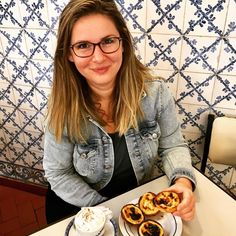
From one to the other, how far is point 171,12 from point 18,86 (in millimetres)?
1019

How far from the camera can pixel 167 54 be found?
1396 mm

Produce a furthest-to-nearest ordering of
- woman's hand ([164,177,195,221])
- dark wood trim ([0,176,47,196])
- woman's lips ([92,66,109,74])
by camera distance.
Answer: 1. dark wood trim ([0,176,47,196])
2. woman's lips ([92,66,109,74])
3. woman's hand ([164,177,195,221])

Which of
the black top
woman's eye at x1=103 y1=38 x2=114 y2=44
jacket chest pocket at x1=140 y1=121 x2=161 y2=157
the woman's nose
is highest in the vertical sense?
woman's eye at x1=103 y1=38 x2=114 y2=44

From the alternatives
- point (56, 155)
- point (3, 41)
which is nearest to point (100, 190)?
point (56, 155)

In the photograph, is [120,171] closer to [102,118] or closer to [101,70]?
[102,118]

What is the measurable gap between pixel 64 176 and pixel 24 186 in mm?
1202

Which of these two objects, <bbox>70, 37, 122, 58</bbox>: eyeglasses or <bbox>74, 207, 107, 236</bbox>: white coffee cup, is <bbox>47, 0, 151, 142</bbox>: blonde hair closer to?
<bbox>70, 37, 122, 58</bbox>: eyeglasses

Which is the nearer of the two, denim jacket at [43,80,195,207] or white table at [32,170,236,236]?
white table at [32,170,236,236]

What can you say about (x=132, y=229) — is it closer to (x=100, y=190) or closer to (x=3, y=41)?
(x=100, y=190)

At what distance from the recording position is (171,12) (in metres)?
1.29

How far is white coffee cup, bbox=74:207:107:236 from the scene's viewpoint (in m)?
0.79

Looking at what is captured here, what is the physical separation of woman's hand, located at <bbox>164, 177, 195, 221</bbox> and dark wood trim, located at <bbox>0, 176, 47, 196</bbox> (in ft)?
4.60

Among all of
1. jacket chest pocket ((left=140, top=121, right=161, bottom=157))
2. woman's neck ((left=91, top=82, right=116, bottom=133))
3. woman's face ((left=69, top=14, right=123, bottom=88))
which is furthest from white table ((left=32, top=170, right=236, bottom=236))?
woman's face ((left=69, top=14, right=123, bottom=88))

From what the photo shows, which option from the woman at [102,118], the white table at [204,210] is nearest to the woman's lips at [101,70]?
the woman at [102,118]
